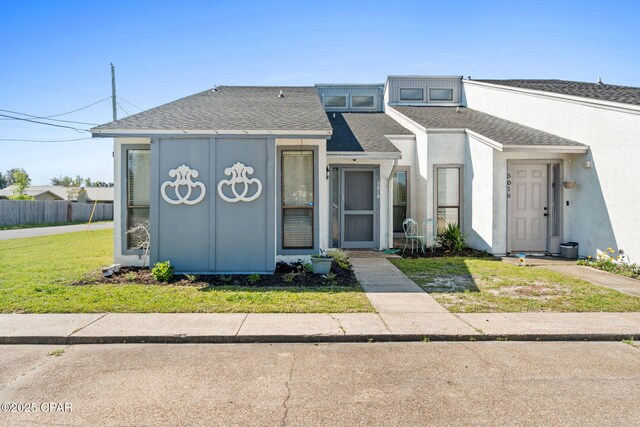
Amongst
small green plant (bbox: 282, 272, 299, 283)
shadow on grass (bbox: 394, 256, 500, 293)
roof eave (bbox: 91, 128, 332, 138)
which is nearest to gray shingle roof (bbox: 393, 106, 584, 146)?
shadow on grass (bbox: 394, 256, 500, 293)

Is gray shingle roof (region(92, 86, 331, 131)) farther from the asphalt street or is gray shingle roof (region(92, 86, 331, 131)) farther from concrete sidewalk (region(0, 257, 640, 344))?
the asphalt street

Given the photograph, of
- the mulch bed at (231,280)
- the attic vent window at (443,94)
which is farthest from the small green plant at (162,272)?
the attic vent window at (443,94)

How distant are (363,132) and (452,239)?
14.8ft

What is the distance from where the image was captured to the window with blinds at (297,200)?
331 inches

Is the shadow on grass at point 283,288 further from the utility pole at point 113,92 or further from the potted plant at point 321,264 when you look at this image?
the utility pole at point 113,92

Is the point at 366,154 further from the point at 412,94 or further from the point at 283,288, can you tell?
the point at 412,94

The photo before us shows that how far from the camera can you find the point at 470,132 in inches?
442

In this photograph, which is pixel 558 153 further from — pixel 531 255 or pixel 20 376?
pixel 20 376

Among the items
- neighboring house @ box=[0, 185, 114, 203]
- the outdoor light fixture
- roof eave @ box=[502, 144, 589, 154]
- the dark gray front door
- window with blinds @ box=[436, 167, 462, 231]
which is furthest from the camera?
neighboring house @ box=[0, 185, 114, 203]

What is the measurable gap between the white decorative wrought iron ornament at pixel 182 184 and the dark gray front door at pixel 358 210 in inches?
184

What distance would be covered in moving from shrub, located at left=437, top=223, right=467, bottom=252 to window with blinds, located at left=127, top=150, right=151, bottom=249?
8.11 m

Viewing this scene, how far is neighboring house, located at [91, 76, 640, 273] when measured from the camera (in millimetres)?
7566

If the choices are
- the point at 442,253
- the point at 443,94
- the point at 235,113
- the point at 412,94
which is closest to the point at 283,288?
the point at 235,113

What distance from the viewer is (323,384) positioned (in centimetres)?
338
